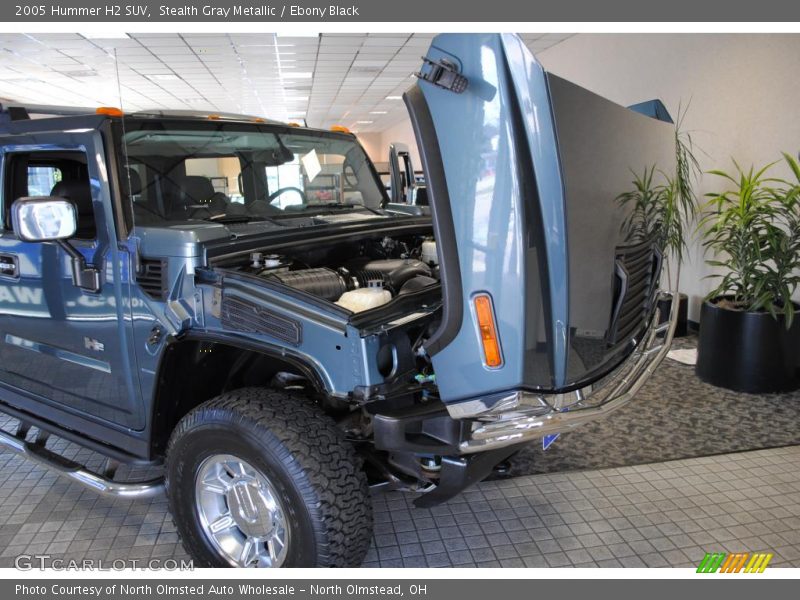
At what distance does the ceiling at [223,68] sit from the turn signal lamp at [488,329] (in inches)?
67.3

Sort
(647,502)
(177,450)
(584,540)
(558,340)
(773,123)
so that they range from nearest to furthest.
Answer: (558,340) < (177,450) < (584,540) < (647,502) < (773,123)

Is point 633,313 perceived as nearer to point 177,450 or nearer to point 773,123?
point 177,450

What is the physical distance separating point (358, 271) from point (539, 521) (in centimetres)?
143

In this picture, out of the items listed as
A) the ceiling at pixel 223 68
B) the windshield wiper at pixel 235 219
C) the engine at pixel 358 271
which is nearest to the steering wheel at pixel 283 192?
the windshield wiper at pixel 235 219

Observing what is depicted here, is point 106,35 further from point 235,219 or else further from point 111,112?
point 235,219

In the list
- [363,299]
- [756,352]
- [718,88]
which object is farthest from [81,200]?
[718,88]

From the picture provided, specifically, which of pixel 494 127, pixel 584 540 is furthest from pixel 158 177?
pixel 584 540

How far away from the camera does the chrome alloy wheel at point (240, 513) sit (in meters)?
2.05

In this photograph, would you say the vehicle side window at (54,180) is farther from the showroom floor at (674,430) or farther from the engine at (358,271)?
the showroom floor at (674,430)

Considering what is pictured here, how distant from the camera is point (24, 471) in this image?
3.29 m

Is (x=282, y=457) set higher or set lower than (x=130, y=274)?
lower

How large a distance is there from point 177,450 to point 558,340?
1426 mm

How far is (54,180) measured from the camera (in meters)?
2.93

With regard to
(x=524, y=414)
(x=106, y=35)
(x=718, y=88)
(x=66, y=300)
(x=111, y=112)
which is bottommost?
(x=524, y=414)
